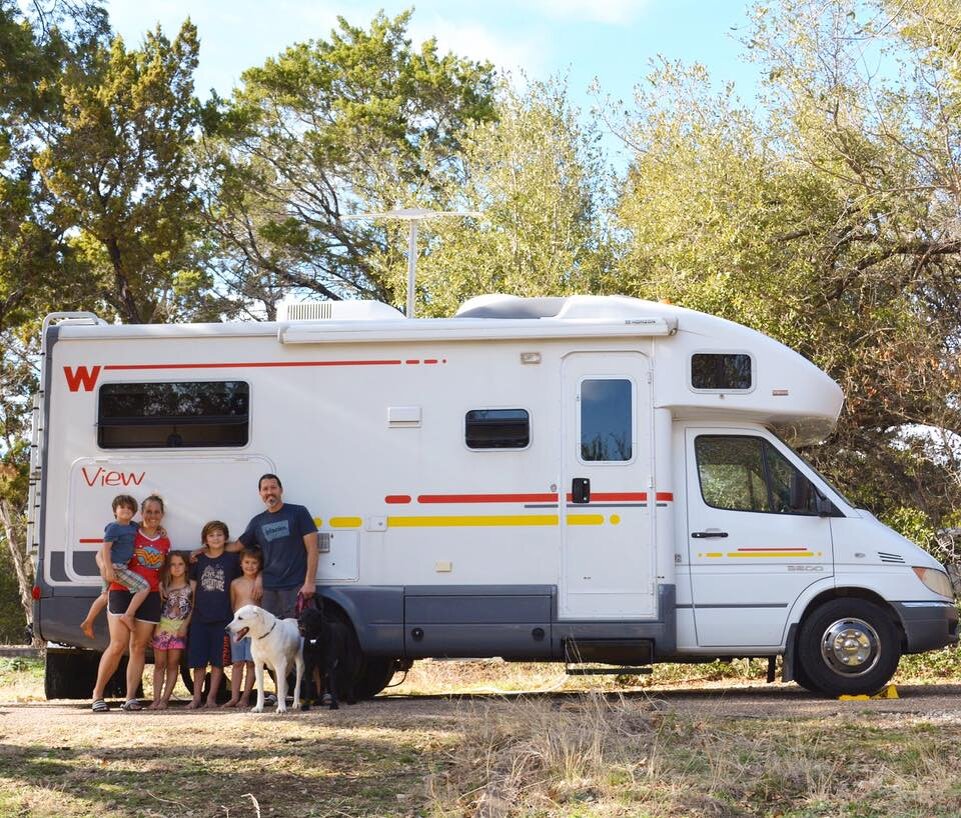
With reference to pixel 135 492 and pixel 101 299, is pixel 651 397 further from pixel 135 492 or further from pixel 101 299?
pixel 101 299

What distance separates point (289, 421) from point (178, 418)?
90cm

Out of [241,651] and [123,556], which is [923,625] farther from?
[123,556]

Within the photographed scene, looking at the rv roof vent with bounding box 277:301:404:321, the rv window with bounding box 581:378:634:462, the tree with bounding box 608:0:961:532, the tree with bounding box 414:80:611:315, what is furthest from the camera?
the tree with bounding box 414:80:611:315

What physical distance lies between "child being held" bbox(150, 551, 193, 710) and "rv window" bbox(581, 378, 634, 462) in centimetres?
329

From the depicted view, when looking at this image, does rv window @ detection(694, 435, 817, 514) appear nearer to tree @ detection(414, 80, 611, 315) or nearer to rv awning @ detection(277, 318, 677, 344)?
rv awning @ detection(277, 318, 677, 344)

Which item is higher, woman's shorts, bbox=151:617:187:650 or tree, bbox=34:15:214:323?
tree, bbox=34:15:214:323

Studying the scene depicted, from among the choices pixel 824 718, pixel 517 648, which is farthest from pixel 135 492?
pixel 824 718

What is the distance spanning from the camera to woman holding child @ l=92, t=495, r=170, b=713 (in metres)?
9.75

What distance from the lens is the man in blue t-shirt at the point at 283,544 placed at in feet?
31.6

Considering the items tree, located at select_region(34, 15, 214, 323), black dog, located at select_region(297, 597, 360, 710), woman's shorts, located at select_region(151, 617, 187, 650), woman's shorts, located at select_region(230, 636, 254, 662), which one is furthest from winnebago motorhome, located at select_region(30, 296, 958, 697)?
tree, located at select_region(34, 15, 214, 323)

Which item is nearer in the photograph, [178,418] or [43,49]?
[178,418]

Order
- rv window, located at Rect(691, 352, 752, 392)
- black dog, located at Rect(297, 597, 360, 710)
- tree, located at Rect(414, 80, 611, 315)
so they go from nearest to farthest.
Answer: black dog, located at Rect(297, 597, 360, 710)
rv window, located at Rect(691, 352, 752, 392)
tree, located at Rect(414, 80, 611, 315)

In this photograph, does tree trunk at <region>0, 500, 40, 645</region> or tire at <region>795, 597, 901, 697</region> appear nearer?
tire at <region>795, 597, 901, 697</region>

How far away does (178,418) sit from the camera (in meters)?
10.1
